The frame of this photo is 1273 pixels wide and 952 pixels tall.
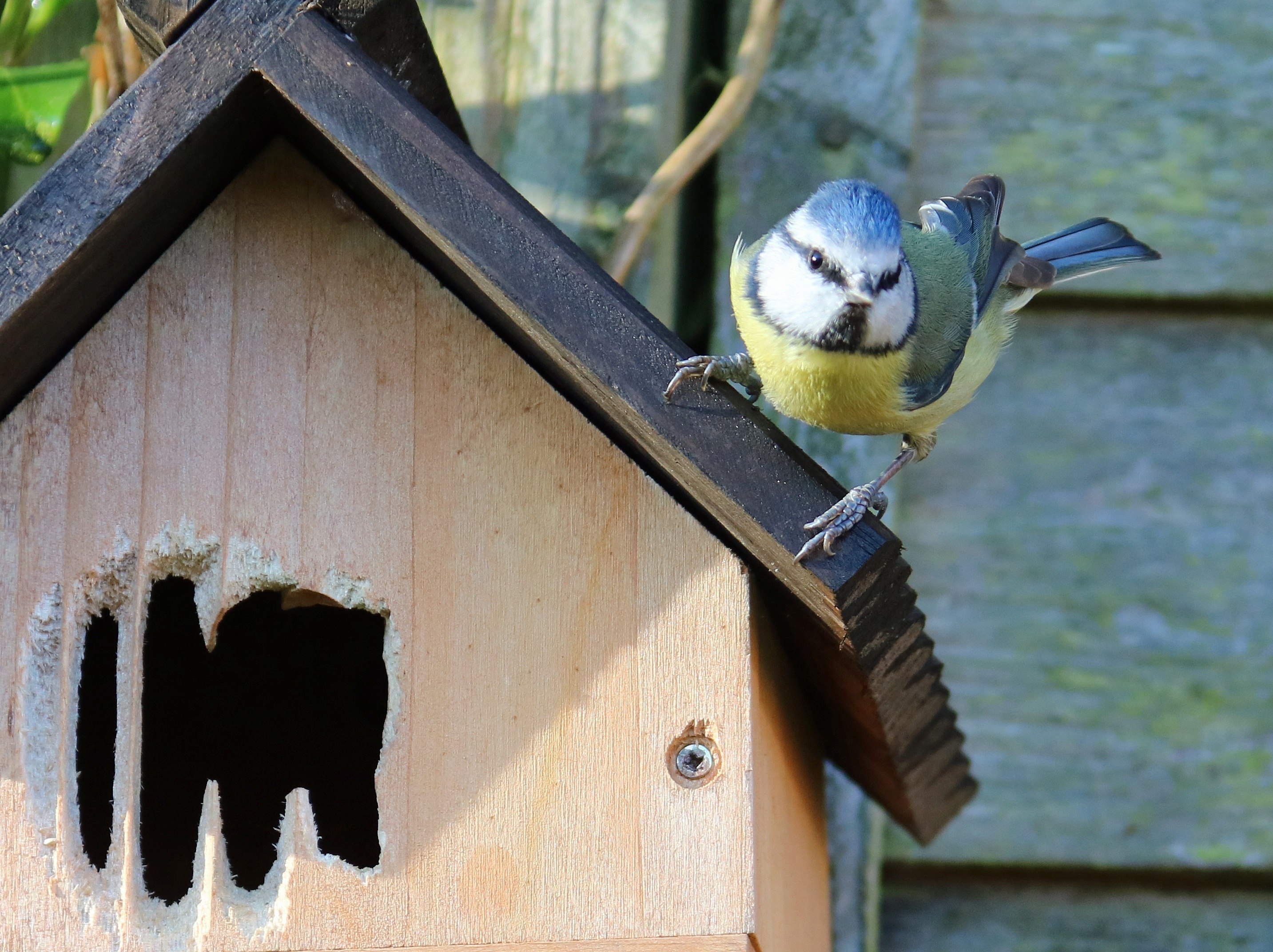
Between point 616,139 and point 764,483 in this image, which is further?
point 616,139

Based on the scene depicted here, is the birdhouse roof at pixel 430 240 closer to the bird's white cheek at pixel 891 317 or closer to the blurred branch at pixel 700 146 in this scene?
the bird's white cheek at pixel 891 317

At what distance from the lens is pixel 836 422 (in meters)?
1.45

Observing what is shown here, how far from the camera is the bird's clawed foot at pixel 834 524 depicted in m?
0.95

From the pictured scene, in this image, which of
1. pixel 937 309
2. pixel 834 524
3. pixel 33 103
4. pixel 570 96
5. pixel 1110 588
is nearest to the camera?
pixel 834 524

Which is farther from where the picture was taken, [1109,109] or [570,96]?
[1109,109]

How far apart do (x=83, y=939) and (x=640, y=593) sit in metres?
0.55

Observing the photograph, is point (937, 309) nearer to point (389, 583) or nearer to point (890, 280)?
point (890, 280)

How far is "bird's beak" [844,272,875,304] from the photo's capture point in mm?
1413

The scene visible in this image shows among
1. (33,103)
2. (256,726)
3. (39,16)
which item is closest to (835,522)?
(256,726)

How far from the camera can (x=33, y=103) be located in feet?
5.32

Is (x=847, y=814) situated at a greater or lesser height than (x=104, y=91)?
lesser

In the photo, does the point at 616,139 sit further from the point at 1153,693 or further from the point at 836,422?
the point at 1153,693

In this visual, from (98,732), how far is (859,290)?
36.8 inches

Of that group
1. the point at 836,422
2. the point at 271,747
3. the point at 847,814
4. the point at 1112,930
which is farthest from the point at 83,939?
the point at 1112,930
